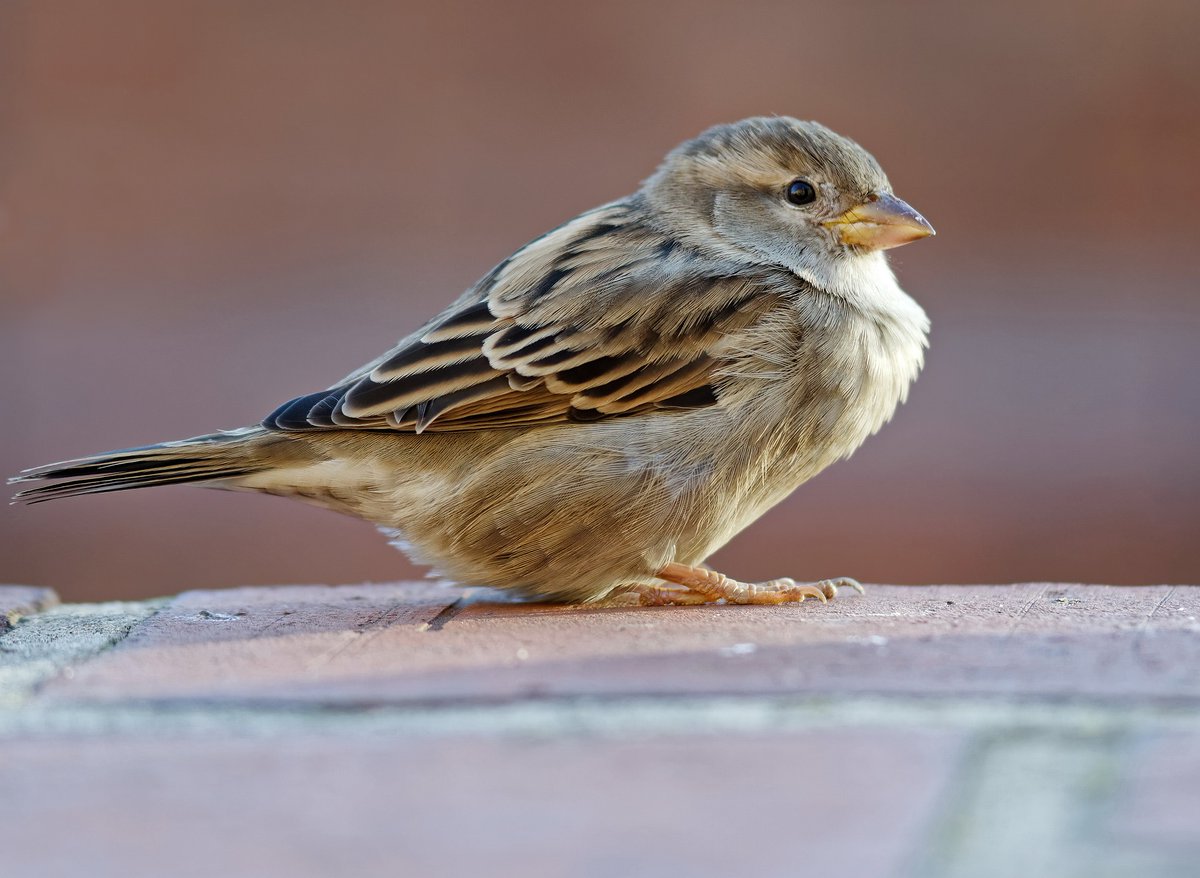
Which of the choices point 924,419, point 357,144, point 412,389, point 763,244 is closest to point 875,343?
point 763,244

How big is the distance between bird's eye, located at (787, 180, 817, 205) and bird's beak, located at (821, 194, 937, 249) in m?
0.08

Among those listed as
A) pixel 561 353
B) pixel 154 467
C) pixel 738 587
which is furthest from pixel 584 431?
pixel 154 467

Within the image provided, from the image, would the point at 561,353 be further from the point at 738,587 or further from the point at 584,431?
the point at 738,587

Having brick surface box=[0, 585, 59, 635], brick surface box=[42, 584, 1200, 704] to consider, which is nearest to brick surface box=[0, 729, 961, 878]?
brick surface box=[42, 584, 1200, 704]

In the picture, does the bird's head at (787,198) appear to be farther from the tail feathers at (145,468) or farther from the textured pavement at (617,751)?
the textured pavement at (617,751)

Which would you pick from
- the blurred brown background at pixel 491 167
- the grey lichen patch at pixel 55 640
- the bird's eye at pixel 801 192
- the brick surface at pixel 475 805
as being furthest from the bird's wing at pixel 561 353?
the blurred brown background at pixel 491 167

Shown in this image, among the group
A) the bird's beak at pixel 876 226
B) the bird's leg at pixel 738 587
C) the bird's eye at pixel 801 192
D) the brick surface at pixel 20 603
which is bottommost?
the bird's leg at pixel 738 587

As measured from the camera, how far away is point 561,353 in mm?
2922

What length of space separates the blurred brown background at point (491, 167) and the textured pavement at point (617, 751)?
5829mm

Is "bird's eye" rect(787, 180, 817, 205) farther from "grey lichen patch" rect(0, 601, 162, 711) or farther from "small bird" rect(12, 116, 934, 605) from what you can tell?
"grey lichen patch" rect(0, 601, 162, 711)

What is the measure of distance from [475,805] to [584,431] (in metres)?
1.59

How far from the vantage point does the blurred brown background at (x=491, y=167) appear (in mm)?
7828

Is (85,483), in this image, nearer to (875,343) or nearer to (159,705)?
(159,705)

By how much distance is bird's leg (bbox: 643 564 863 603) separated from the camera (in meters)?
2.86
